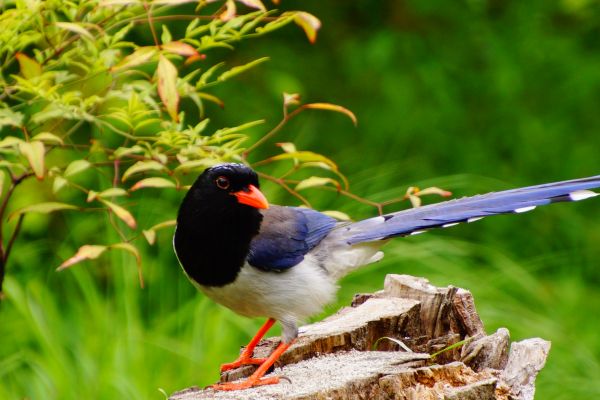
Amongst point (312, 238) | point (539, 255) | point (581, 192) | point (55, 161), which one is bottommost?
point (539, 255)

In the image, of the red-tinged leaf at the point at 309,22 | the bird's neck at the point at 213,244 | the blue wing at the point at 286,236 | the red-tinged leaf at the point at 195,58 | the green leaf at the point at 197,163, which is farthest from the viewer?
the blue wing at the point at 286,236

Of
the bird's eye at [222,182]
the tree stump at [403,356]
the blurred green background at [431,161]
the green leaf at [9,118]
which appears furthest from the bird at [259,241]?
the blurred green background at [431,161]

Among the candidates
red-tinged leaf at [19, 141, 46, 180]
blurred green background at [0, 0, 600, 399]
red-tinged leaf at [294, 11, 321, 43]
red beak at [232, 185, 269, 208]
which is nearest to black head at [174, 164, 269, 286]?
red beak at [232, 185, 269, 208]

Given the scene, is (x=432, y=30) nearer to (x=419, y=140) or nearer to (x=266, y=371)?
(x=419, y=140)

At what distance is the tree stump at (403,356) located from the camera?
3.36 meters

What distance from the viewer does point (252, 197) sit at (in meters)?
3.92

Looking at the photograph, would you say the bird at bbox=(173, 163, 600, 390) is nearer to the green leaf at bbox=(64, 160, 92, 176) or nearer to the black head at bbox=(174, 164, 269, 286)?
the black head at bbox=(174, 164, 269, 286)

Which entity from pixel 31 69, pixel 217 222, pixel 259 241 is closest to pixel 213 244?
pixel 217 222

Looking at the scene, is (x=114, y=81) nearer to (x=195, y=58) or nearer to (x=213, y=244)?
(x=195, y=58)

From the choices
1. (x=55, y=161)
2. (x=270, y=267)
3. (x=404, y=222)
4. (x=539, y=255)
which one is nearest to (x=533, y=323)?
(x=539, y=255)

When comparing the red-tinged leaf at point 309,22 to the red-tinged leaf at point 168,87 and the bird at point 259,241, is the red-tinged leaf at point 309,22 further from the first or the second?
the bird at point 259,241

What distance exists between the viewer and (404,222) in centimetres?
424

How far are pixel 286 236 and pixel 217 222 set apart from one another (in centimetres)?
35

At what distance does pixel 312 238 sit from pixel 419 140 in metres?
3.57
